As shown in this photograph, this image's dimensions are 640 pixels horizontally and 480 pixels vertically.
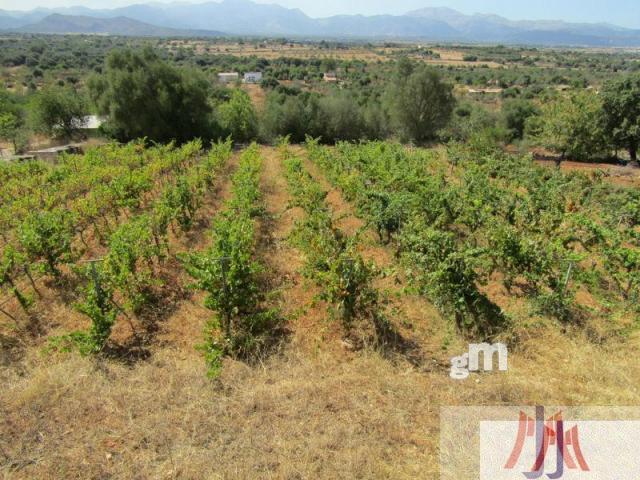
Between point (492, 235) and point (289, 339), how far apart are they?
14.9 ft

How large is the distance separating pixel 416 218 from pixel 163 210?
6160 millimetres

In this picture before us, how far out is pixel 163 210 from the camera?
376 inches

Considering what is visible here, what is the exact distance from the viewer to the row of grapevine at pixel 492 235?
6.70 m

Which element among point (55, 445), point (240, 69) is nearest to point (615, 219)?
point (55, 445)

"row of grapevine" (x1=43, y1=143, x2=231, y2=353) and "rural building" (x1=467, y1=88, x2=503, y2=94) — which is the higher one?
"rural building" (x1=467, y1=88, x2=503, y2=94)

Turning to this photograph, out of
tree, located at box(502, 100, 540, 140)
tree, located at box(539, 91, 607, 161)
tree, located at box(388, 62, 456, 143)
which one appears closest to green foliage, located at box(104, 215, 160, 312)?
tree, located at box(539, 91, 607, 161)

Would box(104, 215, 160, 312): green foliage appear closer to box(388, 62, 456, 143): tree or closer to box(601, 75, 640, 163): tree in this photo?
box(388, 62, 456, 143): tree

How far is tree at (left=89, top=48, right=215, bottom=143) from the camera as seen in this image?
25.9 metres

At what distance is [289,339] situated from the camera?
6.66 m

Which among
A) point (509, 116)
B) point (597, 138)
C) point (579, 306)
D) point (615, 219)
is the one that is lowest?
point (579, 306)

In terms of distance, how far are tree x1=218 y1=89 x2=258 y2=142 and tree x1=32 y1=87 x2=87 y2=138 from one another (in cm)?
1113

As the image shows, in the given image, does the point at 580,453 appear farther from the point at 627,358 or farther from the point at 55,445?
the point at 55,445

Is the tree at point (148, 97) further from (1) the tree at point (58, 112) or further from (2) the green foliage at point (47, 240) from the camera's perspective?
(2) the green foliage at point (47, 240)

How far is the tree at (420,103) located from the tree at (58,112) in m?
24.9
